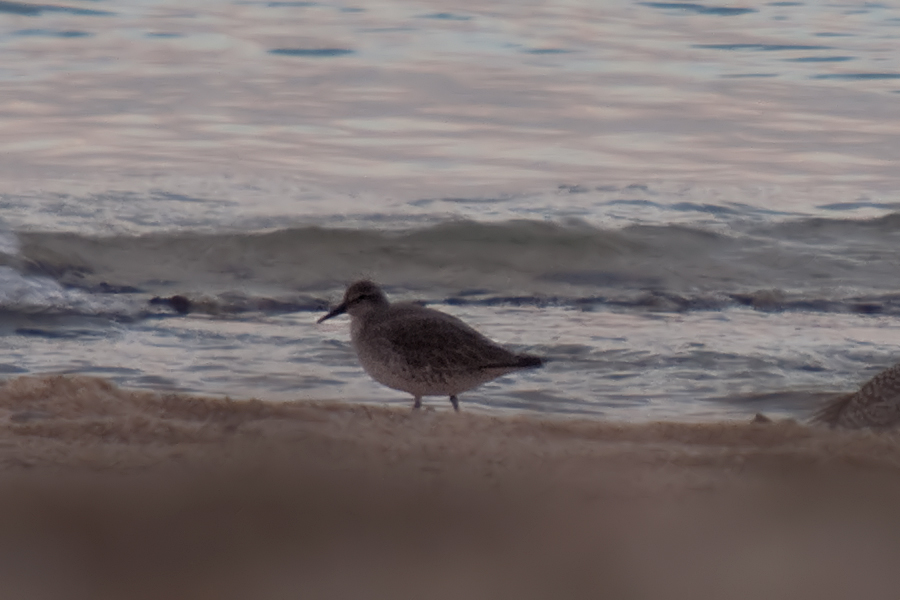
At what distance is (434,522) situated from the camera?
207 cm

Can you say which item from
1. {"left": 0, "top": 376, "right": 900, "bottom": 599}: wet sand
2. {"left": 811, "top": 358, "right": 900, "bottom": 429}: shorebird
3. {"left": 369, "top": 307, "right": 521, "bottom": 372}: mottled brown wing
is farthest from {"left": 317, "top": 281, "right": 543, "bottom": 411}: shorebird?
{"left": 0, "top": 376, "right": 900, "bottom": 599}: wet sand

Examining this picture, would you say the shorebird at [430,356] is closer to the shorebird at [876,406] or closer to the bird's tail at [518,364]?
the bird's tail at [518,364]

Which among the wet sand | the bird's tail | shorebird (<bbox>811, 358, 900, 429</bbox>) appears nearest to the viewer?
the wet sand

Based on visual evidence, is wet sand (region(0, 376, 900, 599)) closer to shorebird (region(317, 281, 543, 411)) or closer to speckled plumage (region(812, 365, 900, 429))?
speckled plumage (region(812, 365, 900, 429))

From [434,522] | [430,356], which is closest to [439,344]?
[430,356]

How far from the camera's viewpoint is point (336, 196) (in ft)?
36.4

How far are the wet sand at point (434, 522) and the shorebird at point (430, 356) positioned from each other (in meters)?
2.06

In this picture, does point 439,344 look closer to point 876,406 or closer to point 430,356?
point 430,356

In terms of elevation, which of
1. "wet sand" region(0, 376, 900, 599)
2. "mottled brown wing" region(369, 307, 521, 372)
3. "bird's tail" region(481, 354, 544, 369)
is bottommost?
"bird's tail" region(481, 354, 544, 369)

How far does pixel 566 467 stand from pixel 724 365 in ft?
12.4

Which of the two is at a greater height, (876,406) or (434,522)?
(434,522)

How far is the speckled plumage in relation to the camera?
11.7 feet

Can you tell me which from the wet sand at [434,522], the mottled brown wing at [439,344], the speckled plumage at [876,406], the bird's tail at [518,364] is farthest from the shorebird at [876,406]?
the wet sand at [434,522]

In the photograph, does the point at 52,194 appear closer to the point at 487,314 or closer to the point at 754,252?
the point at 487,314
